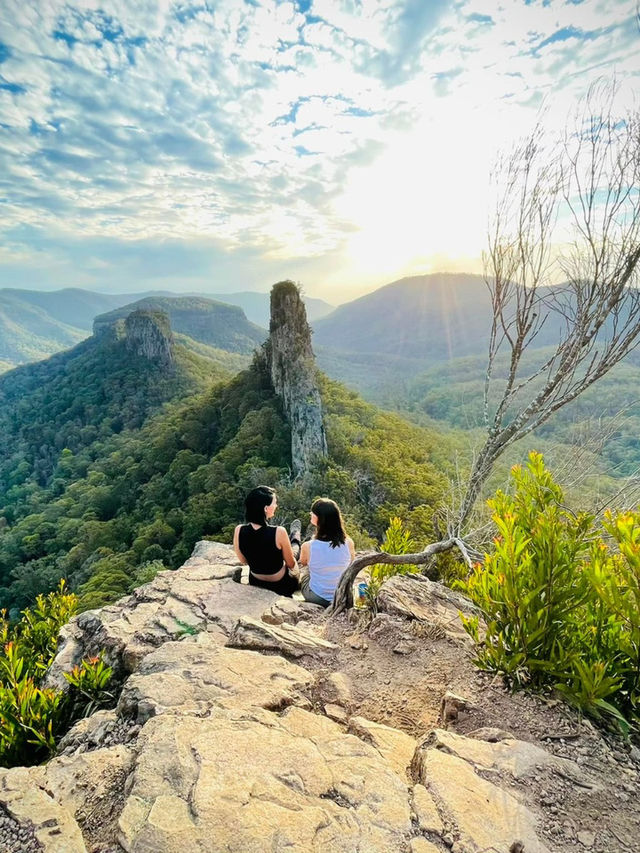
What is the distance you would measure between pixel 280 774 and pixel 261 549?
3.01 m

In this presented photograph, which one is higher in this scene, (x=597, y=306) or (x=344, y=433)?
(x=597, y=306)

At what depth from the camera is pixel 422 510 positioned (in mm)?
24844

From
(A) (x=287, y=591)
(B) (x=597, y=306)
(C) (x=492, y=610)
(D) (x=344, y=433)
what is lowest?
(D) (x=344, y=433)

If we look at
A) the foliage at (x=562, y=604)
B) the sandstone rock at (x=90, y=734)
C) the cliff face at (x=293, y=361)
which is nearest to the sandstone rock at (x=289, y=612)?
the sandstone rock at (x=90, y=734)

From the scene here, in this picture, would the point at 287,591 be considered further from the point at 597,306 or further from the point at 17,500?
the point at 17,500

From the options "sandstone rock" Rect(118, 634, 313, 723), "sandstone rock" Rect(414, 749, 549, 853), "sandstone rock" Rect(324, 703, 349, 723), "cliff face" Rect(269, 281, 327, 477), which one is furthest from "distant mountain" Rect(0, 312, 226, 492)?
"sandstone rock" Rect(414, 749, 549, 853)

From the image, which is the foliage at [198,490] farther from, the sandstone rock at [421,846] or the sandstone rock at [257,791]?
the sandstone rock at [421,846]

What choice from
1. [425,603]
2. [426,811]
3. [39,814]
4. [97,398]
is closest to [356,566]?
[425,603]

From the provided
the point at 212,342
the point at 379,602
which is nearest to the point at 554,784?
the point at 379,602

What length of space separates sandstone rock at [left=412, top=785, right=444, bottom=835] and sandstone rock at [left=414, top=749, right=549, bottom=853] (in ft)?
0.14

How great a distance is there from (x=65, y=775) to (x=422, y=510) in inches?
933

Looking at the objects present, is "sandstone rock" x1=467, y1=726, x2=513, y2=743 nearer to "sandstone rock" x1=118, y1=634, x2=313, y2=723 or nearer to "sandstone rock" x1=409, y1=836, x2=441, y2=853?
"sandstone rock" x1=409, y1=836, x2=441, y2=853

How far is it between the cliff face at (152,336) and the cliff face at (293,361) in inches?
1450

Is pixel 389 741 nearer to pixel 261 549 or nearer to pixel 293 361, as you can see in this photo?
pixel 261 549
